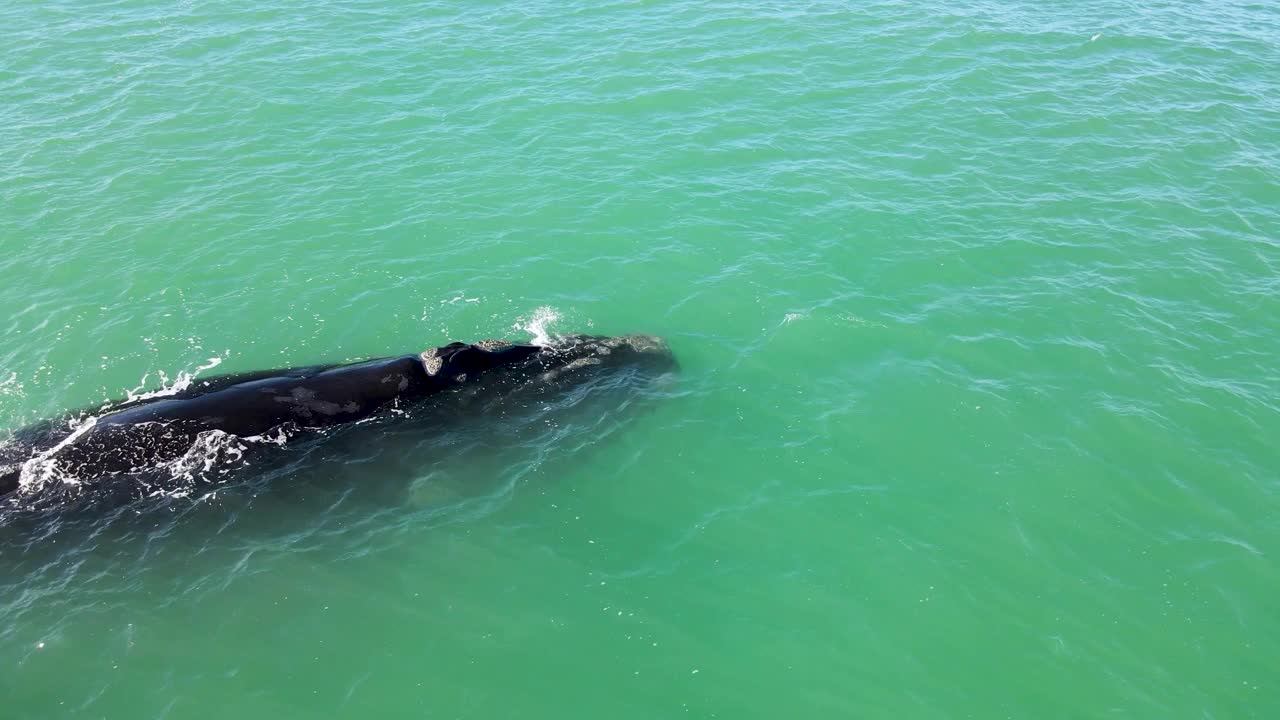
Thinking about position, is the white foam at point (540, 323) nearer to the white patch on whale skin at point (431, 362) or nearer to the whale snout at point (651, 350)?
the whale snout at point (651, 350)

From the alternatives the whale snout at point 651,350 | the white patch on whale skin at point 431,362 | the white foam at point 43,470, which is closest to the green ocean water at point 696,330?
the whale snout at point 651,350

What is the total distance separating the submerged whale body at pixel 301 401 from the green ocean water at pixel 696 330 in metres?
1.70

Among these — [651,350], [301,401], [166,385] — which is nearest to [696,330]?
[651,350]

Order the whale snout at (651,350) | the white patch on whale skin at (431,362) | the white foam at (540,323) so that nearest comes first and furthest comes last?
the white patch on whale skin at (431,362) → the whale snout at (651,350) → the white foam at (540,323)

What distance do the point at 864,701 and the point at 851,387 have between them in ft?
34.2

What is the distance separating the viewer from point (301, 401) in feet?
71.8

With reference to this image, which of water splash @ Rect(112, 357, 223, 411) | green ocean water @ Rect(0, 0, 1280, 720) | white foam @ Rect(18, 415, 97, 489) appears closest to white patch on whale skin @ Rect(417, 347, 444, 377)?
green ocean water @ Rect(0, 0, 1280, 720)

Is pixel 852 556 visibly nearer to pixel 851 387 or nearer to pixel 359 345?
pixel 851 387

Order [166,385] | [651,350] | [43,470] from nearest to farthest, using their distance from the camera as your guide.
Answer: [43,470], [166,385], [651,350]

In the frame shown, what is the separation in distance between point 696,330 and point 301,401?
1250cm

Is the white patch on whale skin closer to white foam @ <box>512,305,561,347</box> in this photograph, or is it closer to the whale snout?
white foam @ <box>512,305,561,347</box>

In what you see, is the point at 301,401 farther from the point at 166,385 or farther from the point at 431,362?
the point at 166,385

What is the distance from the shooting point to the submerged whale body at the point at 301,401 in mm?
20406

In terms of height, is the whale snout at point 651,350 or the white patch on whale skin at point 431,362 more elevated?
the white patch on whale skin at point 431,362
